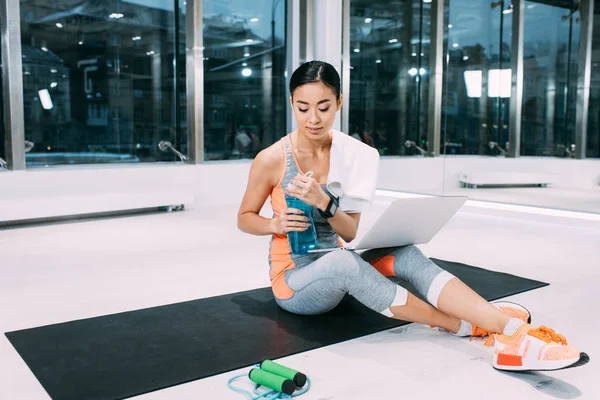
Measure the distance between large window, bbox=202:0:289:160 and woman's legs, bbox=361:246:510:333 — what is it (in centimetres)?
485

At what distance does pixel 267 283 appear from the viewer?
2992 millimetres

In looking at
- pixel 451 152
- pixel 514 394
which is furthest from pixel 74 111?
pixel 514 394

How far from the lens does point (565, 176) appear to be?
554 cm

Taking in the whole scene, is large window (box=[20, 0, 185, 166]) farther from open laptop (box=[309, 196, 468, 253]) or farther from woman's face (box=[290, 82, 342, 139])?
open laptop (box=[309, 196, 468, 253])

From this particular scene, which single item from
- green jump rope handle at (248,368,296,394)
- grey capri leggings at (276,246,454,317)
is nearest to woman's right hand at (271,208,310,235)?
grey capri leggings at (276,246,454,317)

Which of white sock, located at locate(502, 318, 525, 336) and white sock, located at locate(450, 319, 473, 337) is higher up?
white sock, located at locate(502, 318, 525, 336)

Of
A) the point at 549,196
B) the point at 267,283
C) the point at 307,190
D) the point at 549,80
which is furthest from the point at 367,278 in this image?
the point at 549,80

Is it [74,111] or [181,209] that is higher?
[74,111]

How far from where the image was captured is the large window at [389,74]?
289 inches

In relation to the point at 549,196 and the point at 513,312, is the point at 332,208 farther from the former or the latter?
the point at 549,196

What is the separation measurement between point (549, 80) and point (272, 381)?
212 inches

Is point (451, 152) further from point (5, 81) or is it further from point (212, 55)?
point (5, 81)

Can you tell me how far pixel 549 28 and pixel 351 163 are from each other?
469 centimetres

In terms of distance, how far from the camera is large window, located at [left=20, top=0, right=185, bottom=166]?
5406mm
